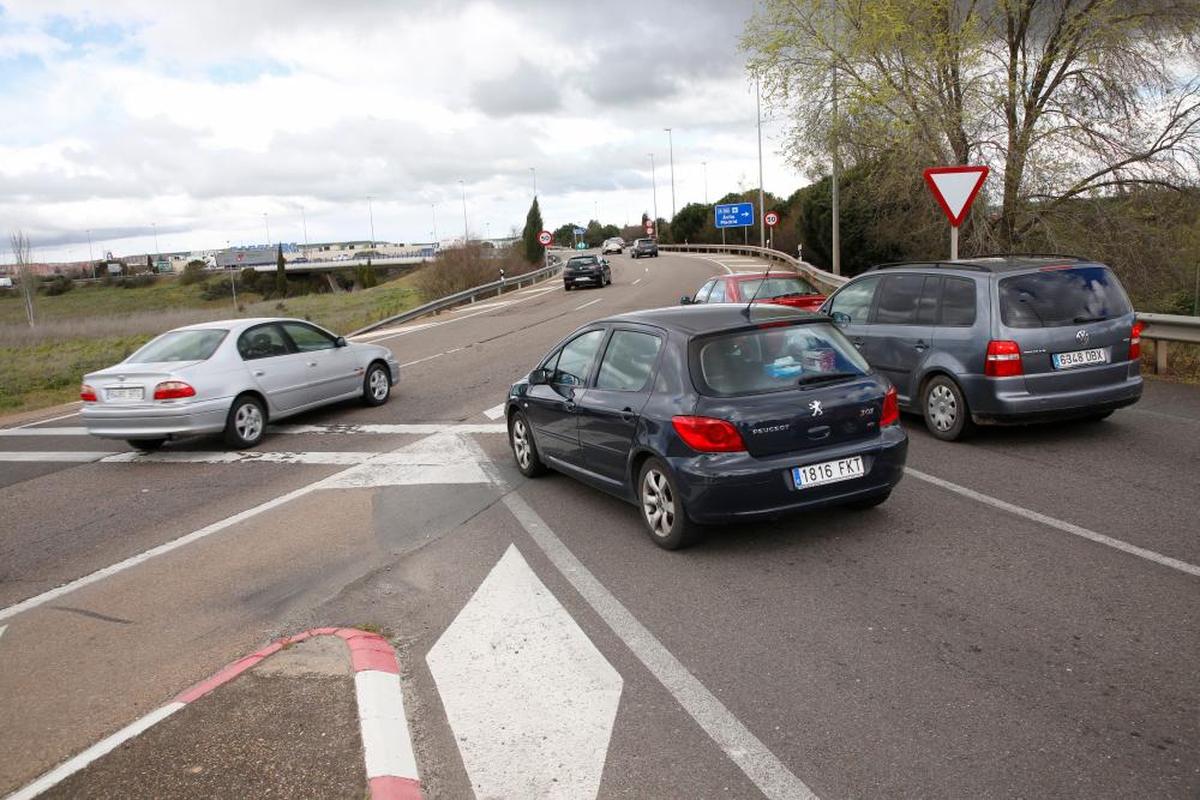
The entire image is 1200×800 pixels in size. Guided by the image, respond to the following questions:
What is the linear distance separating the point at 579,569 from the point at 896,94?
55.9 ft

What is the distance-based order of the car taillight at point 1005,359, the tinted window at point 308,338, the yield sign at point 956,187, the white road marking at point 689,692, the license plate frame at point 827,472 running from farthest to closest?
the yield sign at point 956,187 → the tinted window at point 308,338 → the car taillight at point 1005,359 → the license plate frame at point 827,472 → the white road marking at point 689,692

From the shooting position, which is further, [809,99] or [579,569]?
[809,99]

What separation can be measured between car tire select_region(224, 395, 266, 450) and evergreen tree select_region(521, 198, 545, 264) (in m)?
57.9

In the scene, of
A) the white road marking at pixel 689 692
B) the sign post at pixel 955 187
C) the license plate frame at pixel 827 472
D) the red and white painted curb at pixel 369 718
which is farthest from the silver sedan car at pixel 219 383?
the sign post at pixel 955 187

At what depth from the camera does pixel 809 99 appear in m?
21.4

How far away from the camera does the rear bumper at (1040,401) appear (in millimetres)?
8031

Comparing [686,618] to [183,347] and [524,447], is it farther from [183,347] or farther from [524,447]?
[183,347]

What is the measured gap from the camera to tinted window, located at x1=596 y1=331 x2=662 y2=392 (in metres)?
6.30

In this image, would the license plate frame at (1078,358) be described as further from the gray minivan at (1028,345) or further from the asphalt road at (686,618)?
the asphalt road at (686,618)

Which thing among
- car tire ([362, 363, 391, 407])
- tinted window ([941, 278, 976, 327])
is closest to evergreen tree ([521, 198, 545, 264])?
car tire ([362, 363, 391, 407])

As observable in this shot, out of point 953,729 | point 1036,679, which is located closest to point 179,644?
point 953,729

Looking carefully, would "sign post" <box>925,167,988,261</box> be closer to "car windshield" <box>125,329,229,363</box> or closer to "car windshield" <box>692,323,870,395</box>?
"car windshield" <box>692,323,870,395</box>

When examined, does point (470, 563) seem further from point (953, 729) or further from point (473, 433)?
point (473, 433)

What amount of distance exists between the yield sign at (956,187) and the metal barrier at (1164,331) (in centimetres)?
258
